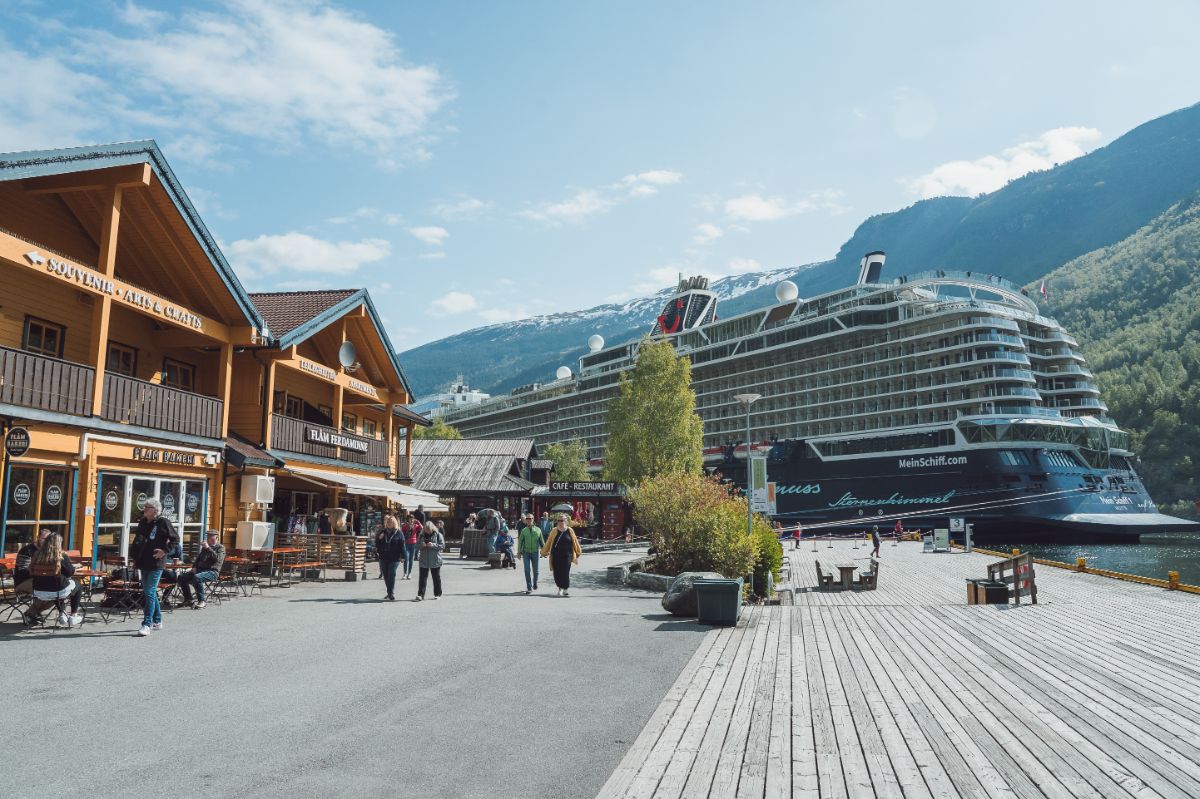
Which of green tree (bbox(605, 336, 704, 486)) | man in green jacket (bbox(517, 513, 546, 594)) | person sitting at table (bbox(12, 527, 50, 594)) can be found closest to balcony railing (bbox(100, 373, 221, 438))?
person sitting at table (bbox(12, 527, 50, 594))

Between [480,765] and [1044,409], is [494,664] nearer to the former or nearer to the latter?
[480,765]

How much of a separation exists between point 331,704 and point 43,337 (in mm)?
12676

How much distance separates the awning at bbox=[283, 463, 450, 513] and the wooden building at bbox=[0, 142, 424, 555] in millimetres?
357

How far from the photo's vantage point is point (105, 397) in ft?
49.9

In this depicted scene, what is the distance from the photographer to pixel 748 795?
15.9ft

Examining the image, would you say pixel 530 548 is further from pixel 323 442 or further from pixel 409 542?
pixel 323 442

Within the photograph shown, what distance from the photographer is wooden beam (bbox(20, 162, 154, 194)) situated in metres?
15.3

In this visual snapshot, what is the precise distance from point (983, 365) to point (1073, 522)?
12.3m

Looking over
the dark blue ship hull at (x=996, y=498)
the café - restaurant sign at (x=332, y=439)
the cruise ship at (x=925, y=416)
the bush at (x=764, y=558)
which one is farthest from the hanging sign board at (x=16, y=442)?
the cruise ship at (x=925, y=416)

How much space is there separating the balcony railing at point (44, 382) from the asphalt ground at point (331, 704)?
4.36 m

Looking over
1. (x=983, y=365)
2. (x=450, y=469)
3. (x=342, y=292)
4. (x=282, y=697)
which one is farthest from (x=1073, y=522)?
(x=282, y=697)

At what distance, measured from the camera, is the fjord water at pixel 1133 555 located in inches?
1534

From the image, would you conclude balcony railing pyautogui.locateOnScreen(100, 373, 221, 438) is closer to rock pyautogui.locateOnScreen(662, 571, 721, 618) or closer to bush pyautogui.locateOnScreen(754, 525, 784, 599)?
rock pyautogui.locateOnScreen(662, 571, 721, 618)

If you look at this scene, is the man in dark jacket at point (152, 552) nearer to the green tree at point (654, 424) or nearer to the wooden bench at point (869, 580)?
the wooden bench at point (869, 580)
